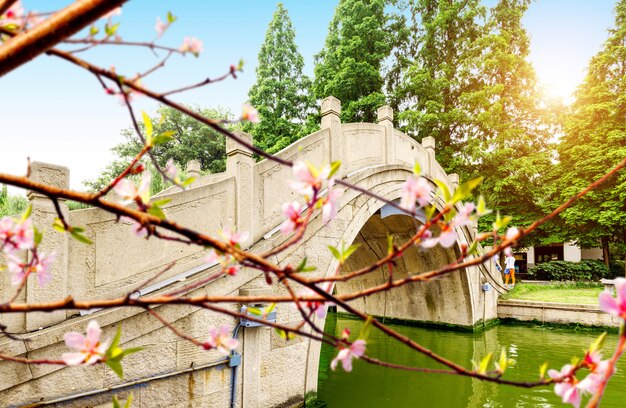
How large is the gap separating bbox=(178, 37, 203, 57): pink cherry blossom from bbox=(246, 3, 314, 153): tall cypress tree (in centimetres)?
1639

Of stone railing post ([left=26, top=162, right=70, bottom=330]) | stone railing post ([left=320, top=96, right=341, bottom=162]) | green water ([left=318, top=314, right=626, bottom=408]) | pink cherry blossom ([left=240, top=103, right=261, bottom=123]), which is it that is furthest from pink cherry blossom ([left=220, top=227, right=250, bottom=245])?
green water ([left=318, top=314, right=626, bottom=408])

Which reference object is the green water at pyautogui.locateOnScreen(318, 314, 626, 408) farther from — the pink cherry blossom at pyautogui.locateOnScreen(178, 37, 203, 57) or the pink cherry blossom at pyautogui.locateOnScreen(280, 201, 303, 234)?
the pink cherry blossom at pyautogui.locateOnScreen(178, 37, 203, 57)

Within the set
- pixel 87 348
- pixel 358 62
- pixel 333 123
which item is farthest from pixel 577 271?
pixel 87 348

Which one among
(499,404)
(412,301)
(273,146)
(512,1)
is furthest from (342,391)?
(512,1)

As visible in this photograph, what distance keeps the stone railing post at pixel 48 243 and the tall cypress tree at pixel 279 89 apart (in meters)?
14.3

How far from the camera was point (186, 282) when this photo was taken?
158 inches

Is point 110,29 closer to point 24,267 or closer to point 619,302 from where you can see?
point 24,267

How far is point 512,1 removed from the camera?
18406mm

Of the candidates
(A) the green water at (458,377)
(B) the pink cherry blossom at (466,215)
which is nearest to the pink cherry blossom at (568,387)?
(B) the pink cherry blossom at (466,215)

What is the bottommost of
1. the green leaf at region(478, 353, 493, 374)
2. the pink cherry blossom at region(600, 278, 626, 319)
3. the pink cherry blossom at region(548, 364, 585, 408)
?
the pink cherry blossom at region(548, 364, 585, 408)

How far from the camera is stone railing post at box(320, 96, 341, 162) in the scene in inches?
254

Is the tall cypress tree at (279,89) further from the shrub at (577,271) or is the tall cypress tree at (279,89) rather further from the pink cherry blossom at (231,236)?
the pink cherry blossom at (231,236)

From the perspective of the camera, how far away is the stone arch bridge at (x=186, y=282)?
315cm

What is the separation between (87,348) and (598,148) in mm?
20482
